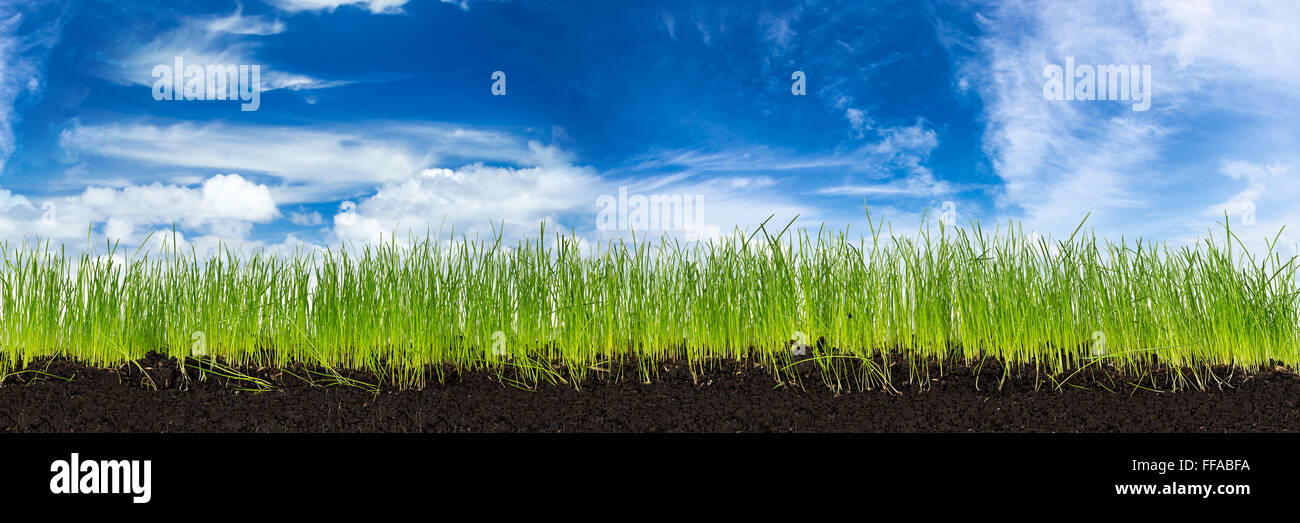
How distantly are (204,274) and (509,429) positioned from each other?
1892 millimetres

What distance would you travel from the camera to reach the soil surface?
9.78 feet

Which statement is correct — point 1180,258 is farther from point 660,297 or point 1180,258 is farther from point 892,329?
point 660,297

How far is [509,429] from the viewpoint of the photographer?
9.71 ft

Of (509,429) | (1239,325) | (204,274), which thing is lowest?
(509,429)

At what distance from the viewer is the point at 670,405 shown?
3.11 m

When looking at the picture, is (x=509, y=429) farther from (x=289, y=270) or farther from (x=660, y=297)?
(x=289, y=270)

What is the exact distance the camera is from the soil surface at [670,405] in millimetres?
2980

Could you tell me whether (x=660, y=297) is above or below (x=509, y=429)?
above

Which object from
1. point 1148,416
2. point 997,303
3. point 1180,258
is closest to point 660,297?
point 997,303

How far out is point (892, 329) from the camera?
11.7ft
